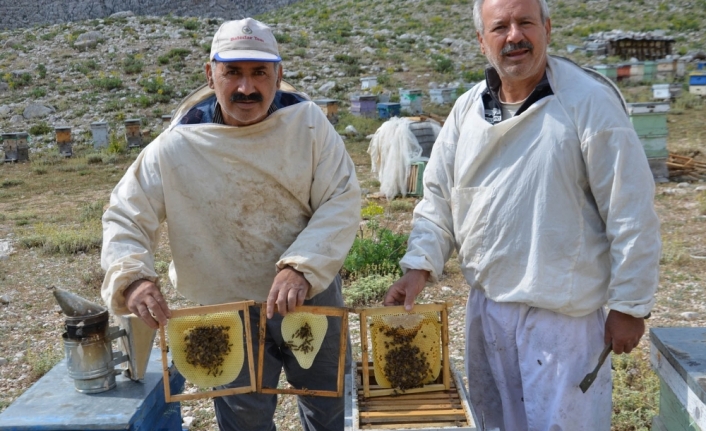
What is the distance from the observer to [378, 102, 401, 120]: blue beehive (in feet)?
46.2

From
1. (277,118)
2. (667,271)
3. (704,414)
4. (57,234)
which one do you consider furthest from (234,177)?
(57,234)

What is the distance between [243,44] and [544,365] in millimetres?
1495

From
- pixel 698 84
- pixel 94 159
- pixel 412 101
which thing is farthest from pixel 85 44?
pixel 698 84

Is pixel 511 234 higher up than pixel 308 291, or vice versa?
pixel 511 234

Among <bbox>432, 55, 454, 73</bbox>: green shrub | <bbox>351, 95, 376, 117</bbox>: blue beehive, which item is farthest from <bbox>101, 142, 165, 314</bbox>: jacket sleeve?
<bbox>432, 55, 454, 73</bbox>: green shrub

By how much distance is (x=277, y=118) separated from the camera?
2.44m

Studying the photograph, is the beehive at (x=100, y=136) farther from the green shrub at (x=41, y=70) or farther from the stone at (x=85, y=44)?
the stone at (x=85, y=44)

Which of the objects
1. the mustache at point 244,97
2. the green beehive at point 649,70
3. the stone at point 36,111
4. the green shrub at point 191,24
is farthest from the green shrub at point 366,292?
the green shrub at point 191,24

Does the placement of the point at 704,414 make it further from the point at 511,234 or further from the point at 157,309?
the point at 157,309

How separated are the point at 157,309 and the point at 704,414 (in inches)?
65.3

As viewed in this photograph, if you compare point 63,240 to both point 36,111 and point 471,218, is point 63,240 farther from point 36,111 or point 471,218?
point 36,111

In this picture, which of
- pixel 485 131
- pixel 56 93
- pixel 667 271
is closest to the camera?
pixel 485 131

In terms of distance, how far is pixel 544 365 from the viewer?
89.0 inches

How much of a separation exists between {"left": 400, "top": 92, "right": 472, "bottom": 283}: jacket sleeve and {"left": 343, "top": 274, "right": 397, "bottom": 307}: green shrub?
2.82m
